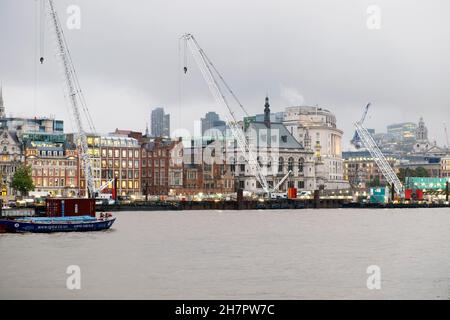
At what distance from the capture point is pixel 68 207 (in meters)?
86.0

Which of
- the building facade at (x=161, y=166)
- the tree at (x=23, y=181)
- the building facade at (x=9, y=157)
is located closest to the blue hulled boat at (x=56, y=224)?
the tree at (x=23, y=181)

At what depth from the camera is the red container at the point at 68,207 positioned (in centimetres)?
8519

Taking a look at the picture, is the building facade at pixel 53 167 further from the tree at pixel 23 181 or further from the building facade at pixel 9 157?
the tree at pixel 23 181

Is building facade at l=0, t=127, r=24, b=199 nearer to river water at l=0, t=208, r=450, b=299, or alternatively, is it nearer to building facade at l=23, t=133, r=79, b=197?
building facade at l=23, t=133, r=79, b=197

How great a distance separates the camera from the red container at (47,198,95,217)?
85.2 metres

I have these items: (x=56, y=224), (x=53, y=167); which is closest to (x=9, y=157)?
(x=53, y=167)

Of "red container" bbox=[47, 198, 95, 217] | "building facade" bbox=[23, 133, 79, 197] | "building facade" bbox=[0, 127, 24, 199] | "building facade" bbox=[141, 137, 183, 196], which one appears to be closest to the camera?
"red container" bbox=[47, 198, 95, 217]

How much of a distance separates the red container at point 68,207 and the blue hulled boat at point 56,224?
149cm

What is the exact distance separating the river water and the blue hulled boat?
173cm

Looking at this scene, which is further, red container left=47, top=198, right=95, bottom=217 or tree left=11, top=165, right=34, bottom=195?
tree left=11, top=165, right=34, bottom=195

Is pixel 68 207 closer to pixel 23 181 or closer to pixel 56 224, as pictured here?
pixel 56 224

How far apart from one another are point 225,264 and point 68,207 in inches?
1417

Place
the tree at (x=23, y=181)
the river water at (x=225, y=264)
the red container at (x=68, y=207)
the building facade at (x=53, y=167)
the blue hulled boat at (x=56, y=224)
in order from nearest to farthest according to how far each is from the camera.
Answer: the river water at (x=225, y=264) → the blue hulled boat at (x=56, y=224) → the red container at (x=68, y=207) → the tree at (x=23, y=181) → the building facade at (x=53, y=167)

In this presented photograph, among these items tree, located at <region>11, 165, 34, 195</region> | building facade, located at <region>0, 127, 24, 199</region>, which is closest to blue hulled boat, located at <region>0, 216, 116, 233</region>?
tree, located at <region>11, 165, 34, 195</region>
